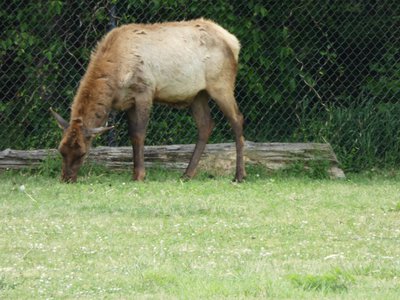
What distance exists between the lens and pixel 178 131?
12.4m

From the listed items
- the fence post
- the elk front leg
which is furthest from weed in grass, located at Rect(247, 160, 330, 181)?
the fence post

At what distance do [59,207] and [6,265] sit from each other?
242 centimetres

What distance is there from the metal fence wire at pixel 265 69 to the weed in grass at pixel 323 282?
6380mm

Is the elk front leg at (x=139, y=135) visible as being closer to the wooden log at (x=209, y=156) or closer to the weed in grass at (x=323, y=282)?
the wooden log at (x=209, y=156)

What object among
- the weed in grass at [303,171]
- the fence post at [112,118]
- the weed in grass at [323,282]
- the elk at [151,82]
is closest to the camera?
the weed in grass at [323,282]

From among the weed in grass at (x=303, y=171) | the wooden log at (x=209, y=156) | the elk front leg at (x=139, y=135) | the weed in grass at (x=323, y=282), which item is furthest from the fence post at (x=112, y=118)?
the weed in grass at (x=323, y=282)

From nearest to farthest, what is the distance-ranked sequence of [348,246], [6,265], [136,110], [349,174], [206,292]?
[206,292] < [6,265] < [348,246] < [136,110] < [349,174]

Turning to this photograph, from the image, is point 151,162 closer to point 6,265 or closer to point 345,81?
point 345,81

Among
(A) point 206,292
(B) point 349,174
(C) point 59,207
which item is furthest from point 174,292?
(B) point 349,174

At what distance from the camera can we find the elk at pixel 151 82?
11141 mm

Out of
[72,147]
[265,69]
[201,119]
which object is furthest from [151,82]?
[265,69]

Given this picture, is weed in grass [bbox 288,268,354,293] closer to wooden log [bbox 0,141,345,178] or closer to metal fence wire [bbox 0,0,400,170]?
wooden log [bbox 0,141,345,178]

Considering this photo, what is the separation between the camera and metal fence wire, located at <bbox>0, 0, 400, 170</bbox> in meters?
12.1

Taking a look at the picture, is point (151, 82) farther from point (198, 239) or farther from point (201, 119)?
point (198, 239)
